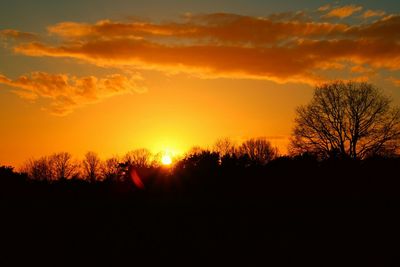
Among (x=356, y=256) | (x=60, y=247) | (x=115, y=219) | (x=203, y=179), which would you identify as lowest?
(x=356, y=256)

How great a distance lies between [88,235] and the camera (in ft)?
51.0

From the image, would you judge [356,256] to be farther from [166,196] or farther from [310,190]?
[166,196]

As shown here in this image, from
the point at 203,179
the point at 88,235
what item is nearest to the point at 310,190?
the point at 203,179

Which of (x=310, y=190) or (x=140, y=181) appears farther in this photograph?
(x=140, y=181)

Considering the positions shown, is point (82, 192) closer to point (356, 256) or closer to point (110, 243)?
point (110, 243)

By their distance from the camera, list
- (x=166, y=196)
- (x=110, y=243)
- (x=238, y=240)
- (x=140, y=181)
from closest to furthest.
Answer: (x=238, y=240) → (x=110, y=243) → (x=166, y=196) → (x=140, y=181)

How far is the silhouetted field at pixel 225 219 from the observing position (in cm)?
1190

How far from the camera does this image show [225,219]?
1448 cm

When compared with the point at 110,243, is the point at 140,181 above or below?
above

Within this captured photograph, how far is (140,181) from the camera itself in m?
21.4

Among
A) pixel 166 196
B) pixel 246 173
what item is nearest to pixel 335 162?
pixel 246 173

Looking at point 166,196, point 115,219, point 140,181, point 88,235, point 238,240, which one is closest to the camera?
point 238,240

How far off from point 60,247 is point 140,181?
730 cm

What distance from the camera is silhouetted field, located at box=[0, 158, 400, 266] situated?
1190 cm
